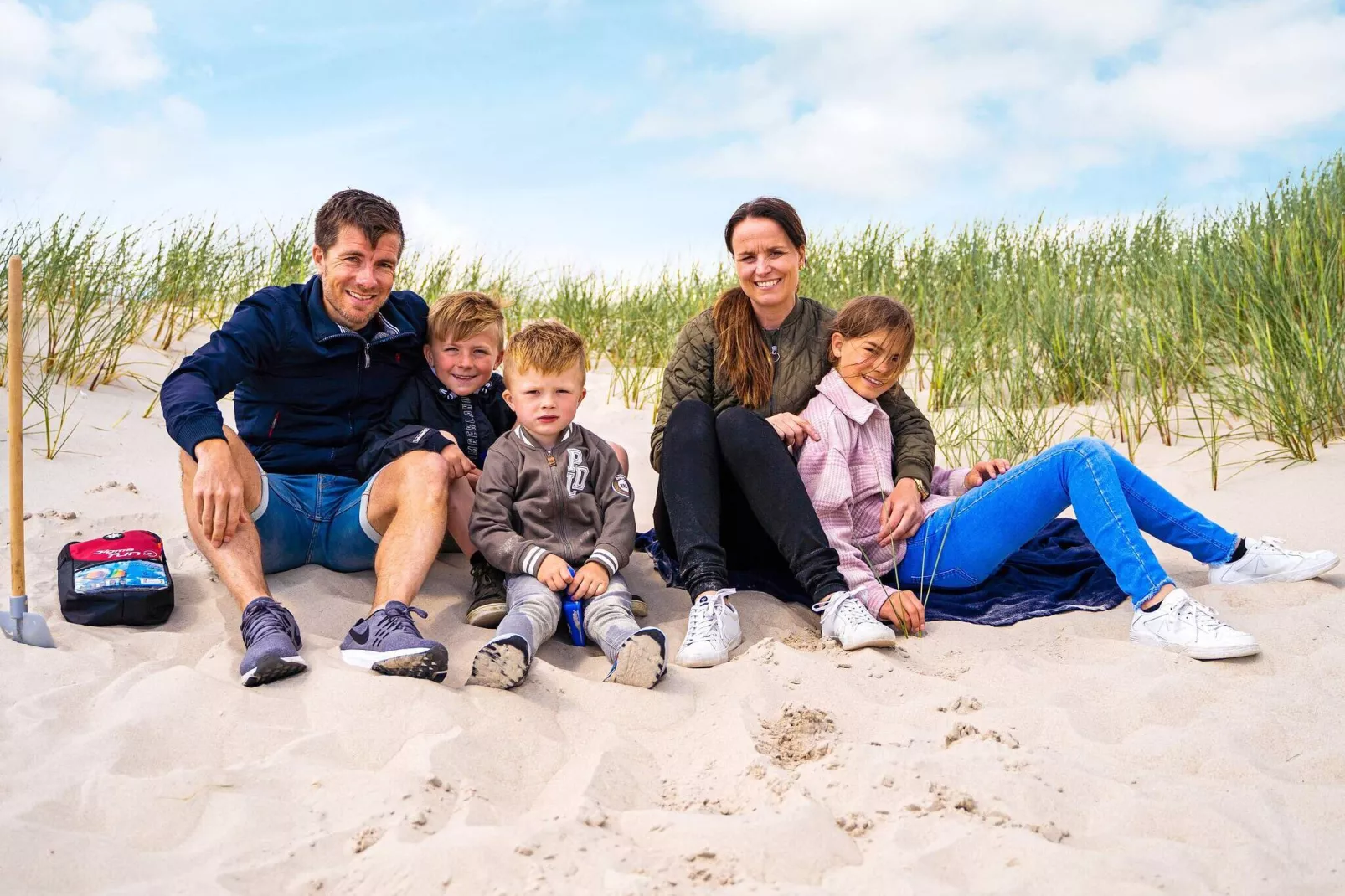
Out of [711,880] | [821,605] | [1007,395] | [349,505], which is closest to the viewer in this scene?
[711,880]

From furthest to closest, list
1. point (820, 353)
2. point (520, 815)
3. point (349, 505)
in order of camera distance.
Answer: point (820, 353) → point (349, 505) → point (520, 815)

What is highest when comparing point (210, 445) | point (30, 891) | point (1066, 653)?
point (210, 445)

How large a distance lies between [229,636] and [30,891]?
4.07 ft

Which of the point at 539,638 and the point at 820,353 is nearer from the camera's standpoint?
the point at 539,638

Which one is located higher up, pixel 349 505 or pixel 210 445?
pixel 210 445

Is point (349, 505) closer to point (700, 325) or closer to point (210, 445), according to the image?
point (210, 445)

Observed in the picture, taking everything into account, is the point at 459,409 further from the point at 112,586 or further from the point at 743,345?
the point at 112,586

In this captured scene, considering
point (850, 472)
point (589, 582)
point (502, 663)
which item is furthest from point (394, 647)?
point (850, 472)

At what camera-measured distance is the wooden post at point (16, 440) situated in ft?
9.53

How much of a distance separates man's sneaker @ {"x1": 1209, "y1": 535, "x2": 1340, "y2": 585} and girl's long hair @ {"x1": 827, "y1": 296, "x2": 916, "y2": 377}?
132 cm

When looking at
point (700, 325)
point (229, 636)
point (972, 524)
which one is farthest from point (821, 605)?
point (229, 636)

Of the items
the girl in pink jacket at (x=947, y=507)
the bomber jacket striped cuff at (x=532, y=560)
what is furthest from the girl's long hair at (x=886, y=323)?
the bomber jacket striped cuff at (x=532, y=560)

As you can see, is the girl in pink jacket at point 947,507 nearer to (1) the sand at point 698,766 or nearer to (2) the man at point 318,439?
(1) the sand at point 698,766

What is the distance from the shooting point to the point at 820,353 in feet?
12.1
